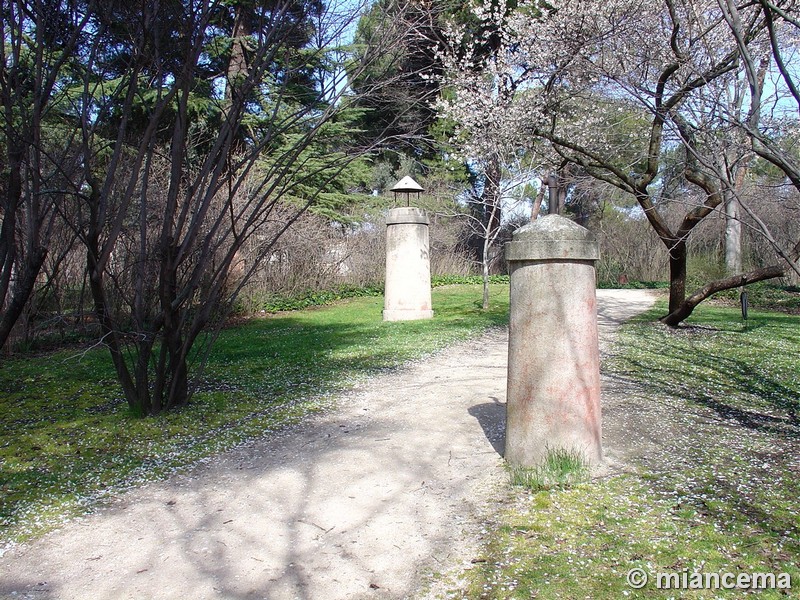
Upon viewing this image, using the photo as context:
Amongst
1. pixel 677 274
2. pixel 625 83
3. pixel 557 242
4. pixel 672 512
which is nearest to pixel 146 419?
pixel 557 242

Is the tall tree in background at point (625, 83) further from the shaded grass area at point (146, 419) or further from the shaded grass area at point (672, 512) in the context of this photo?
the shaded grass area at point (146, 419)

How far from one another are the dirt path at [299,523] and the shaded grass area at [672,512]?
359 millimetres

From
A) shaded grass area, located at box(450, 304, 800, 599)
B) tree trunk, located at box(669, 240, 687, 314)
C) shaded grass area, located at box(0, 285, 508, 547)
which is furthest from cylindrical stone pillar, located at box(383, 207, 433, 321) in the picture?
shaded grass area, located at box(450, 304, 800, 599)

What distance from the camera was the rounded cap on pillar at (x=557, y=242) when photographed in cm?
424

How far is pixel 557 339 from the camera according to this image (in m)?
4.27

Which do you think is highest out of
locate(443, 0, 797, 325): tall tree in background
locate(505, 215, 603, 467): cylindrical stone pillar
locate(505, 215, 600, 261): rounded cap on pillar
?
locate(443, 0, 797, 325): tall tree in background

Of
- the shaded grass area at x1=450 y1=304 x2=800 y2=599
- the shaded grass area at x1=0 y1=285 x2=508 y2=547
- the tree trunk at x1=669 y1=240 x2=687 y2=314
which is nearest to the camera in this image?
the shaded grass area at x1=450 y1=304 x2=800 y2=599

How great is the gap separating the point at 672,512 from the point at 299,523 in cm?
218

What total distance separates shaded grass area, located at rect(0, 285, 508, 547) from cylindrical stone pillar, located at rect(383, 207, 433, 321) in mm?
1456

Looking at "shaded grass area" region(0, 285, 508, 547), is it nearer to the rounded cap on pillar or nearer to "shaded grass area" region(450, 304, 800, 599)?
"shaded grass area" region(450, 304, 800, 599)

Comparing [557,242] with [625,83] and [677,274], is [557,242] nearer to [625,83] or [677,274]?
[625,83]

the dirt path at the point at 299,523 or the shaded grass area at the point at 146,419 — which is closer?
the dirt path at the point at 299,523

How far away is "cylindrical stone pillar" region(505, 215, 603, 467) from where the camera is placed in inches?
168

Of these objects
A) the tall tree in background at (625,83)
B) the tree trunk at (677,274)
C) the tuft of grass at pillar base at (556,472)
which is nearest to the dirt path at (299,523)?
the tuft of grass at pillar base at (556,472)
